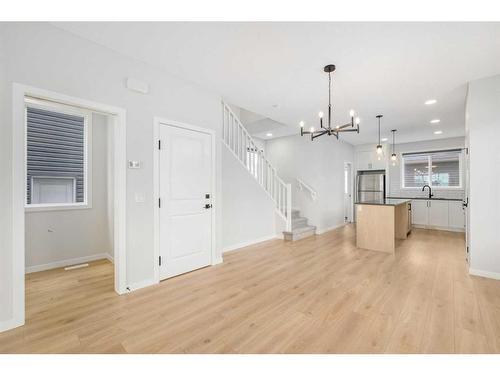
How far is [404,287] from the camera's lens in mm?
2865

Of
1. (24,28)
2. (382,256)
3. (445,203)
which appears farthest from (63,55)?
(445,203)

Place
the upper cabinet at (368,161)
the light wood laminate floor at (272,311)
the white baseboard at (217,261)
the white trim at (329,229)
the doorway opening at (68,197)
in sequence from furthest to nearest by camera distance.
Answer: the upper cabinet at (368,161) → the white trim at (329,229) → the white baseboard at (217,261) → the doorway opening at (68,197) → the light wood laminate floor at (272,311)

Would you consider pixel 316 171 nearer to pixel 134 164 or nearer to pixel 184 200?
pixel 184 200

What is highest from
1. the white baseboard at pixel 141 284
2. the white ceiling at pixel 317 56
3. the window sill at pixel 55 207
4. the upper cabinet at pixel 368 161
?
the white ceiling at pixel 317 56

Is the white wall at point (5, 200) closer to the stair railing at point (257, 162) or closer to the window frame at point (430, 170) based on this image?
the stair railing at point (257, 162)

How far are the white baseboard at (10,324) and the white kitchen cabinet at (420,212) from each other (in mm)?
8914

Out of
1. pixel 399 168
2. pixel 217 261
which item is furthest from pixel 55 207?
pixel 399 168

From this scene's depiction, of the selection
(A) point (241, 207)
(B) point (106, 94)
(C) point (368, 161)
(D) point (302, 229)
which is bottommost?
(D) point (302, 229)

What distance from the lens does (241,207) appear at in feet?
15.5

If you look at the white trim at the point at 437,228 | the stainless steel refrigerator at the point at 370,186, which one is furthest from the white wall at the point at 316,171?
the white trim at the point at 437,228

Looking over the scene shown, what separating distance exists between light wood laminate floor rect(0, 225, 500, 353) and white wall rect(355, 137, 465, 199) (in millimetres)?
4109

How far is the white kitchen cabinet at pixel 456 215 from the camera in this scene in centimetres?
632

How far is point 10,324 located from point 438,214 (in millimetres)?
9095

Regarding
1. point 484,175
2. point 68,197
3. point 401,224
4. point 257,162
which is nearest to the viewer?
point 484,175
